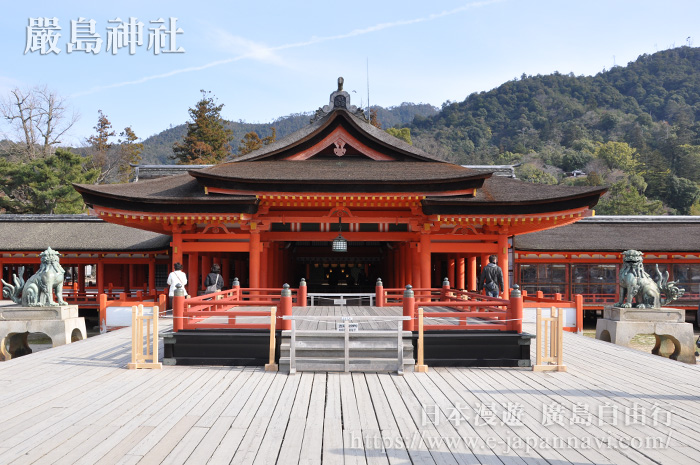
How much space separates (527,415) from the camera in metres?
7.61

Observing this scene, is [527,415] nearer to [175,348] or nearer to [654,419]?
[654,419]

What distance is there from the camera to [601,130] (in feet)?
390

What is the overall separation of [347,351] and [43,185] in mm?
38308

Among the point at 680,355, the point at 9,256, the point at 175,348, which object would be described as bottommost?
the point at 680,355

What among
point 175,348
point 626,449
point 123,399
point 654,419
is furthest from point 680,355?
point 123,399

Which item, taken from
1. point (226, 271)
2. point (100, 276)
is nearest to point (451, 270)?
point (226, 271)

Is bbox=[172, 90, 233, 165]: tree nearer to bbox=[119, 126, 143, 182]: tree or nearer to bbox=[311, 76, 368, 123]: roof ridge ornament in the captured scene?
bbox=[119, 126, 143, 182]: tree

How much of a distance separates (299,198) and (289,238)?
244 cm

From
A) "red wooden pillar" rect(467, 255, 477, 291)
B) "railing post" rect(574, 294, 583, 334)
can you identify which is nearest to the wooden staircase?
"railing post" rect(574, 294, 583, 334)

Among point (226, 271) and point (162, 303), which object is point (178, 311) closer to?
point (162, 303)

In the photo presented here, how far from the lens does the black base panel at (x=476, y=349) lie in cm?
1130

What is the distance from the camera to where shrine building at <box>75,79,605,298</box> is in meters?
17.0

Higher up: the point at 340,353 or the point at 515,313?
the point at 515,313

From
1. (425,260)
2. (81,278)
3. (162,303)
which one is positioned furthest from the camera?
(81,278)
